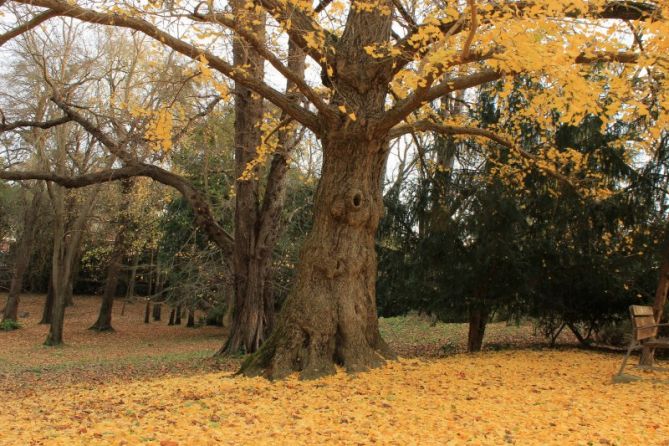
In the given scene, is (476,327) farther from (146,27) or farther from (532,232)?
(146,27)

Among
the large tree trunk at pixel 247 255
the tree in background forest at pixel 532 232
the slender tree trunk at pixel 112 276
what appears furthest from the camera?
the slender tree trunk at pixel 112 276

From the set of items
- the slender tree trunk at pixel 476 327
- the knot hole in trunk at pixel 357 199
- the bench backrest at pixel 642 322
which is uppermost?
the knot hole in trunk at pixel 357 199

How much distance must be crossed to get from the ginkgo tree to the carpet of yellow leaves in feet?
1.93

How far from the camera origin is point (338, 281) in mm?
6812

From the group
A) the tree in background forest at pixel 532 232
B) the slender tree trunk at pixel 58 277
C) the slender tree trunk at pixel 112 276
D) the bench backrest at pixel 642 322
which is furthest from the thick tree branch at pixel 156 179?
the slender tree trunk at pixel 112 276

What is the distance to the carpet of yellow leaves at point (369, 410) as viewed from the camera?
13.4ft

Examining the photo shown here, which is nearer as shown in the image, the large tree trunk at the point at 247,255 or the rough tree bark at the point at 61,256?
the large tree trunk at the point at 247,255

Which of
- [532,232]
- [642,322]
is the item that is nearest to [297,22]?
[532,232]

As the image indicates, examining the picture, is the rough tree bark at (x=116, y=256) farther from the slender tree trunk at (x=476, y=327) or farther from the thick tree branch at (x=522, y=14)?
the thick tree branch at (x=522, y=14)

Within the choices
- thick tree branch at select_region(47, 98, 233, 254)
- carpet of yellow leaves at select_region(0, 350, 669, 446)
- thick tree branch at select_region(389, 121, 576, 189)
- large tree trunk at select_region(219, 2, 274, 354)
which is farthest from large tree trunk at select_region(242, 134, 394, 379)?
thick tree branch at select_region(47, 98, 233, 254)

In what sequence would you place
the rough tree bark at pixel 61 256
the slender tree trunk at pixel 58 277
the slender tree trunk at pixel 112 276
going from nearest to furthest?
1. the rough tree bark at pixel 61 256
2. the slender tree trunk at pixel 58 277
3. the slender tree trunk at pixel 112 276

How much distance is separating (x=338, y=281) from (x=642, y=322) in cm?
341

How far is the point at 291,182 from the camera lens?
58.9 ft

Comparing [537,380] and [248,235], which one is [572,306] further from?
[248,235]
